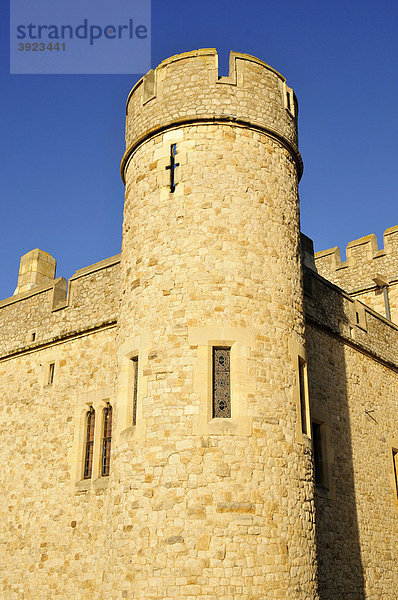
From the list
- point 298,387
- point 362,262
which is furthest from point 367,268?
point 298,387

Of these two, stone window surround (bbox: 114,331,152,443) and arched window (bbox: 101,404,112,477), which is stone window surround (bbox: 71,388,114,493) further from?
stone window surround (bbox: 114,331,152,443)

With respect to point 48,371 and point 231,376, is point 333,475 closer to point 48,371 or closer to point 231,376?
point 231,376

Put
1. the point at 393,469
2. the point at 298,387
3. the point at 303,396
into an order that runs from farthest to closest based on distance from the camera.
Result: the point at 393,469
the point at 303,396
the point at 298,387

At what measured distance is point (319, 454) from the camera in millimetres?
11984

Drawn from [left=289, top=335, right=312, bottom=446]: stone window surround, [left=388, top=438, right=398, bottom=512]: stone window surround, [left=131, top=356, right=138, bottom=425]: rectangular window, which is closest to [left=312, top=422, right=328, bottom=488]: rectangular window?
[left=289, top=335, right=312, bottom=446]: stone window surround

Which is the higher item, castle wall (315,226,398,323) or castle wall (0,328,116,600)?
castle wall (315,226,398,323)

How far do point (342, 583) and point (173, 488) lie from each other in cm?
473

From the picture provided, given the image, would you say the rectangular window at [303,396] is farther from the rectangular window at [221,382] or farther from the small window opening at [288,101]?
the small window opening at [288,101]

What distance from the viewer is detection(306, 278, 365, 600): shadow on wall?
1099cm

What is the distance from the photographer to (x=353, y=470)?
41.0ft

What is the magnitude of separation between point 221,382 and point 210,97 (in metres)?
4.52

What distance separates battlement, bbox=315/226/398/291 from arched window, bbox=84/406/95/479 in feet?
29.1

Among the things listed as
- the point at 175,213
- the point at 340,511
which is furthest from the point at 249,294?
the point at 340,511

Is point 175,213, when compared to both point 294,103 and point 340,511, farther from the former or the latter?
point 340,511
